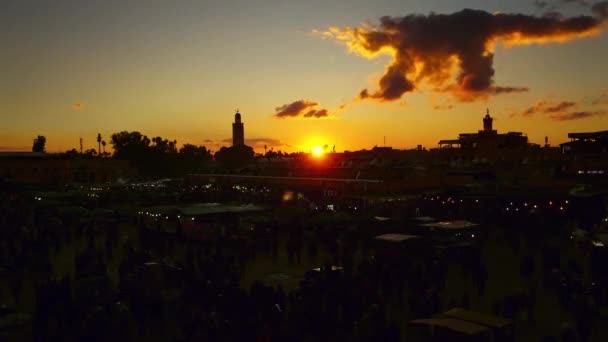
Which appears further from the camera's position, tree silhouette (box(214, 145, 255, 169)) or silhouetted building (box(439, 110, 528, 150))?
tree silhouette (box(214, 145, 255, 169))

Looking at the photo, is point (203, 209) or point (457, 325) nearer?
point (457, 325)

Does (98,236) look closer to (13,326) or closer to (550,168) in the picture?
(13,326)

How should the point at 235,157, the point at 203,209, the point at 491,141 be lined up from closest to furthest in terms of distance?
the point at 203,209
the point at 491,141
the point at 235,157

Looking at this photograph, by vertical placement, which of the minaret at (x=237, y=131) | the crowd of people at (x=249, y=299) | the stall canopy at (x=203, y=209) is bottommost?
the crowd of people at (x=249, y=299)

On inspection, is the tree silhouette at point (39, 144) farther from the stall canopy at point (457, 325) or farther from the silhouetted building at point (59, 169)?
the stall canopy at point (457, 325)

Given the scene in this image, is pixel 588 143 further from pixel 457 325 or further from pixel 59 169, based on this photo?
pixel 59 169

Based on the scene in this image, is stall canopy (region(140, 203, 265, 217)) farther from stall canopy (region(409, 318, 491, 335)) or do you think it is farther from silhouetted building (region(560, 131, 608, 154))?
silhouetted building (region(560, 131, 608, 154))

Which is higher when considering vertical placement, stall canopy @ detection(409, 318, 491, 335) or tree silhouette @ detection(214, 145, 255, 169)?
tree silhouette @ detection(214, 145, 255, 169)

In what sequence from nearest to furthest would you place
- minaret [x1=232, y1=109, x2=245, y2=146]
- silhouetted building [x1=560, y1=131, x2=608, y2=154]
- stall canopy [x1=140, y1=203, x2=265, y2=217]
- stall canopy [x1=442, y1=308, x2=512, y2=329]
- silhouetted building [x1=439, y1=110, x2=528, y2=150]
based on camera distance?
1. stall canopy [x1=442, y1=308, x2=512, y2=329]
2. stall canopy [x1=140, y1=203, x2=265, y2=217]
3. silhouetted building [x1=560, y1=131, x2=608, y2=154]
4. silhouetted building [x1=439, y1=110, x2=528, y2=150]
5. minaret [x1=232, y1=109, x2=245, y2=146]

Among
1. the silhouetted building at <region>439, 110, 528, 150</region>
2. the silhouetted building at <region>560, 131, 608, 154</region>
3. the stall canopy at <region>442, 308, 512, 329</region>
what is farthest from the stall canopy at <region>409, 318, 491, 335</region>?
the silhouetted building at <region>439, 110, 528, 150</region>

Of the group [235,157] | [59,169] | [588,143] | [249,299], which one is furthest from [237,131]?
[249,299]

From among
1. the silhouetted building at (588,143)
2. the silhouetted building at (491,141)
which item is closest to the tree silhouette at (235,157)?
the silhouetted building at (491,141)

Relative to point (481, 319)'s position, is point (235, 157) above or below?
above

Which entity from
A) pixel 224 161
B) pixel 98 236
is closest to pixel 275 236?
pixel 98 236
